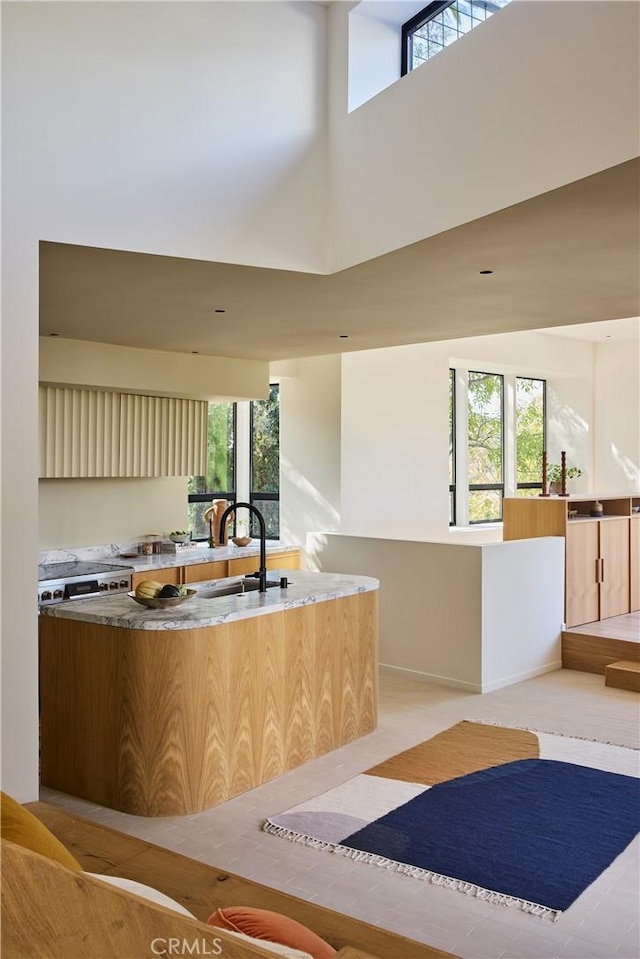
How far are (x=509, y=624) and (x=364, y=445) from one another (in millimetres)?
2054

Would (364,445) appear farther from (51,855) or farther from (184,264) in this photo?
(51,855)

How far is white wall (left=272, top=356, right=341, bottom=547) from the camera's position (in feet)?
22.8

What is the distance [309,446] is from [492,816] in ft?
13.3

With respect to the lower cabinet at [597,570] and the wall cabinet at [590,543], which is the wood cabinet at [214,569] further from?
the lower cabinet at [597,570]

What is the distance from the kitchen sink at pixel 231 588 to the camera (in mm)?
4602

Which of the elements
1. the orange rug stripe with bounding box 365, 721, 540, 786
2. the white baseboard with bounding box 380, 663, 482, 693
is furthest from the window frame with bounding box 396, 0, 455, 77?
the white baseboard with bounding box 380, 663, 482, 693

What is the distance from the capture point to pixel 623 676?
222 inches

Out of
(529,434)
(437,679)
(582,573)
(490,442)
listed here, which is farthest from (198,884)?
(529,434)

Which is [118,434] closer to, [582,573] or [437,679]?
[437,679]

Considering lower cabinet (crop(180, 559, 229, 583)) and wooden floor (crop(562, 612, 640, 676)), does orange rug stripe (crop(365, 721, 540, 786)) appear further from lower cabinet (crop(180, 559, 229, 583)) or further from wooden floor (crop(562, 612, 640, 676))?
lower cabinet (crop(180, 559, 229, 583))

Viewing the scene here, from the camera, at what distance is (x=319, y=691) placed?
4.31m

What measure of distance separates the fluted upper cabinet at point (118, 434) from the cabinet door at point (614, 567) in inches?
136

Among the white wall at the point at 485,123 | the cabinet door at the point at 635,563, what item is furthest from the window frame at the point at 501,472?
the white wall at the point at 485,123

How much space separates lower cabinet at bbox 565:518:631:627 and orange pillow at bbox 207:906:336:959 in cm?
506
